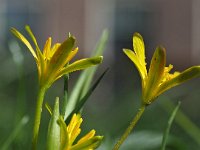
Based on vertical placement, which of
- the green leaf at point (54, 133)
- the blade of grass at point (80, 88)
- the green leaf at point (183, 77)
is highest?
the green leaf at point (183, 77)

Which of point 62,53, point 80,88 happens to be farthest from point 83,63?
point 80,88

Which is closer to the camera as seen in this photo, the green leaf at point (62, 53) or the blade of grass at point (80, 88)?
the green leaf at point (62, 53)

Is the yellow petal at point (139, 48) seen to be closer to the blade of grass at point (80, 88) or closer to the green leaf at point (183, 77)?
the green leaf at point (183, 77)

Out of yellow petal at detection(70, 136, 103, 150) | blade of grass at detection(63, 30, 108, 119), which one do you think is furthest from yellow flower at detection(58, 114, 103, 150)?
blade of grass at detection(63, 30, 108, 119)

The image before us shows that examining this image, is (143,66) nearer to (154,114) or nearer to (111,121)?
(111,121)

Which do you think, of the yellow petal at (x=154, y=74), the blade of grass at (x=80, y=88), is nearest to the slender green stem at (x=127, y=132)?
the yellow petal at (x=154, y=74)

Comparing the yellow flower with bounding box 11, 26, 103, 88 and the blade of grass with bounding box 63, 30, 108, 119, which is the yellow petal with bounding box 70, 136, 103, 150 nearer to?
the yellow flower with bounding box 11, 26, 103, 88

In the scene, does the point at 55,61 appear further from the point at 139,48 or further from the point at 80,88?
the point at 80,88
